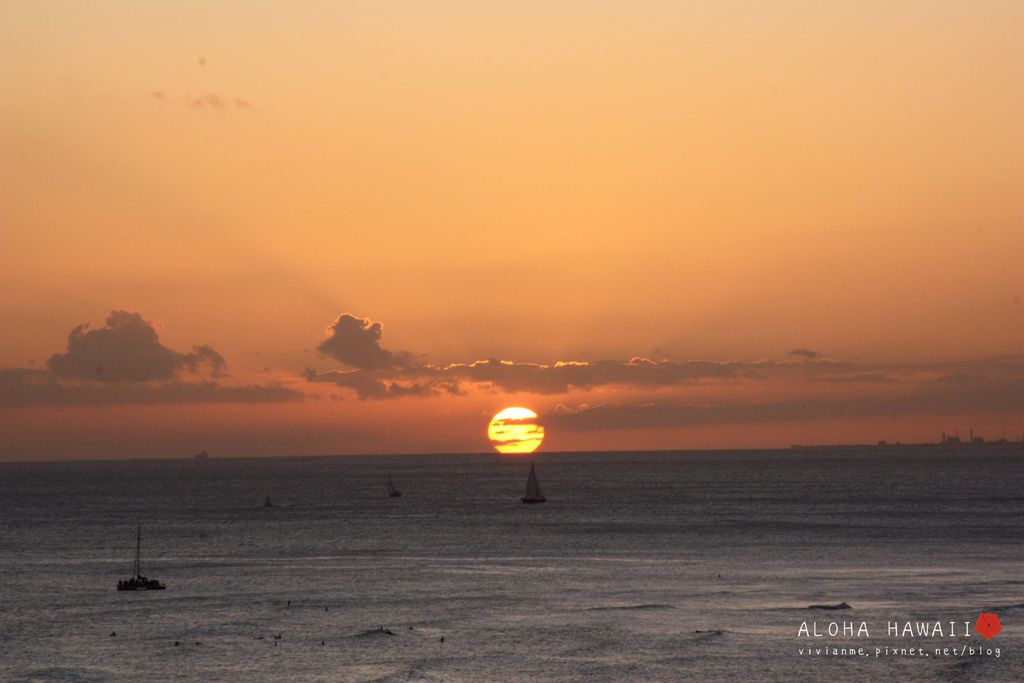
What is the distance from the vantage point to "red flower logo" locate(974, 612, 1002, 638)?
87312 mm

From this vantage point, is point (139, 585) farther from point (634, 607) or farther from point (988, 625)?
point (988, 625)

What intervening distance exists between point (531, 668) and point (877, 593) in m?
40.9

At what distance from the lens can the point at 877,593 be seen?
10881 cm

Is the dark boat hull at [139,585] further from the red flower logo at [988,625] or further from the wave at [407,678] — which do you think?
the red flower logo at [988,625]

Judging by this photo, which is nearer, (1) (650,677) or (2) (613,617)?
(1) (650,677)

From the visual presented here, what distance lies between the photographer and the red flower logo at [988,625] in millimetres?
87312

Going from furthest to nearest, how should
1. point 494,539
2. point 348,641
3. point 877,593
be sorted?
1. point 494,539
2. point 877,593
3. point 348,641

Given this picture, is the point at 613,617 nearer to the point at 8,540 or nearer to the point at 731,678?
the point at 731,678

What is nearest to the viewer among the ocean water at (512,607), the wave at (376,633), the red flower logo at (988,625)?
the ocean water at (512,607)

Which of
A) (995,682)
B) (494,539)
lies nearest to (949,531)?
(494,539)

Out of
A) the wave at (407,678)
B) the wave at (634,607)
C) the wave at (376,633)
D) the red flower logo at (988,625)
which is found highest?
the red flower logo at (988,625)

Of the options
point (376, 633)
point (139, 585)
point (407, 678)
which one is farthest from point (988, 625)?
point (139, 585)

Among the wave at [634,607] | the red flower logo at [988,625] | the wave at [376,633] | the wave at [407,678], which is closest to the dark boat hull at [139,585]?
the wave at [376,633]

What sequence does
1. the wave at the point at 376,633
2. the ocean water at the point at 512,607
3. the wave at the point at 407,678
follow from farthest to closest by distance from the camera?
the wave at the point at 376,633 < the ocean water at the point at 512,607 < the wave at the point at 407,678
